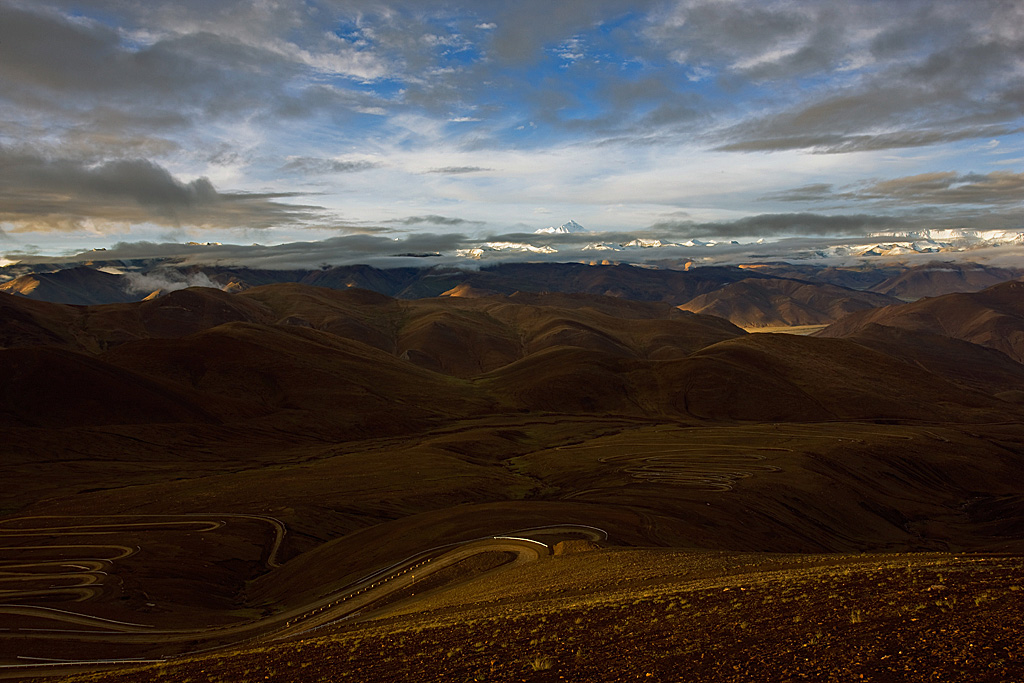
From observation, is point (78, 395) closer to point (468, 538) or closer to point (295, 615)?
point (468, 538)

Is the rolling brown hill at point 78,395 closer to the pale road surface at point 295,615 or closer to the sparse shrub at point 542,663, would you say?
the pale road surface at point 295,615

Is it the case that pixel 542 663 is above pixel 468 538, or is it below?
above

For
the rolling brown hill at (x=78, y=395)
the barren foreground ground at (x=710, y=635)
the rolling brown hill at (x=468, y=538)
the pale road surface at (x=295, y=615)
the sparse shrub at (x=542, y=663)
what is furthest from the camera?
the rolling brown hill at (x=78, y=395)

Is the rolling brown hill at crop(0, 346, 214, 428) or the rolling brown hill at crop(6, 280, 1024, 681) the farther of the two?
the rolling brown hill at crop(0, 346, 214, 428)

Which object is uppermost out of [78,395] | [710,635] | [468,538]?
[710,635]

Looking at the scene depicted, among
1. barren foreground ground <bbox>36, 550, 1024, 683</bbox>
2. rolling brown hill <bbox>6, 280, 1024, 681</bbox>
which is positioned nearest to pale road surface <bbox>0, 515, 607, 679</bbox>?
rolling brown hill <bbox>6, 280, 1024, 681</bbox>

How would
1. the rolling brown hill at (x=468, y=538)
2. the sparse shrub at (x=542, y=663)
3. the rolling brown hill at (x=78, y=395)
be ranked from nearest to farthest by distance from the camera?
the sparse shrub at (x=542, y=663) < the rolling brown hill at (x=468, y=538) < the rolling brown hill at (x=78, y=395)

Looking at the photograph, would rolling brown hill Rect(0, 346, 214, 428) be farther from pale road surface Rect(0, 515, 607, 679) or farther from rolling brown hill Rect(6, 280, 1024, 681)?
pale road surface Rect(0, 515, 607, 679)

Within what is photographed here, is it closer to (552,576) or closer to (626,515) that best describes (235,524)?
(626,515)

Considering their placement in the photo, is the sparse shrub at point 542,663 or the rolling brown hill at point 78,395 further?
the rolling brown hill at point 78,395

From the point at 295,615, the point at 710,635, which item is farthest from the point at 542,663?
the point at 295,615

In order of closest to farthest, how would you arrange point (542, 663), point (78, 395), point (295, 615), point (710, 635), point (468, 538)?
point (542, 663), point (710, 635), point (295, 615), point (468, 538), point (78, 395)

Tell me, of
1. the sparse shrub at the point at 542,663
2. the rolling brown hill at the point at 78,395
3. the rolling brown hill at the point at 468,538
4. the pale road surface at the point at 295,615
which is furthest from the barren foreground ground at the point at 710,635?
the rolling brown hill at the point at 78,395
